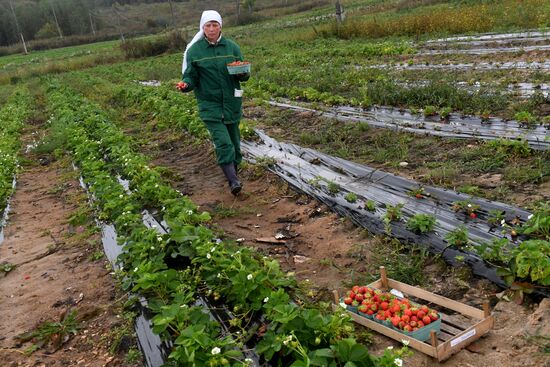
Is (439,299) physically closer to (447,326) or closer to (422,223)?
(447,326)

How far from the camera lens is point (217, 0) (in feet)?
224

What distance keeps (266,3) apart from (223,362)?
6370cm

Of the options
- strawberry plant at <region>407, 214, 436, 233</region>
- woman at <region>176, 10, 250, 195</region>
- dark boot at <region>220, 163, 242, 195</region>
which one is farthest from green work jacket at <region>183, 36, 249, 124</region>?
strawberry plant at <region>407, 214, 436, 233</region>

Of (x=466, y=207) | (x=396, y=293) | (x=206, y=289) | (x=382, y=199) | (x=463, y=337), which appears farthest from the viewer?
(x=382, y=199)

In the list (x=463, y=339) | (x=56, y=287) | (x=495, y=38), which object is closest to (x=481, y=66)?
(x=495, y=38)

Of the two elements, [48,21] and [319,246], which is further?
[48,21]

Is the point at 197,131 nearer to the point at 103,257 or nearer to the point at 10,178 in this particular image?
the point at 10,178

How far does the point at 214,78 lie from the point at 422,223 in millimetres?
2898

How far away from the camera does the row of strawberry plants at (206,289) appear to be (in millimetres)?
2900

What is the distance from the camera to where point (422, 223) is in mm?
4332

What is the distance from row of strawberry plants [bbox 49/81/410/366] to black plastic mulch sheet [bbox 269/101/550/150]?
3404 millimetres

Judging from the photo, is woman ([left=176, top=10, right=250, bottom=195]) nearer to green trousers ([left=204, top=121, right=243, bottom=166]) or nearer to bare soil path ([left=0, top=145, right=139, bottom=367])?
green trousers ([left=204, top=121, right=243, bottom=166])

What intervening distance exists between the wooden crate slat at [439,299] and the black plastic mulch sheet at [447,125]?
2937mm

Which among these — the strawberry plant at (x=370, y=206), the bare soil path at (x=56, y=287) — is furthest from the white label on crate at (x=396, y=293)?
the bare soil path at (x=56, y=287)
